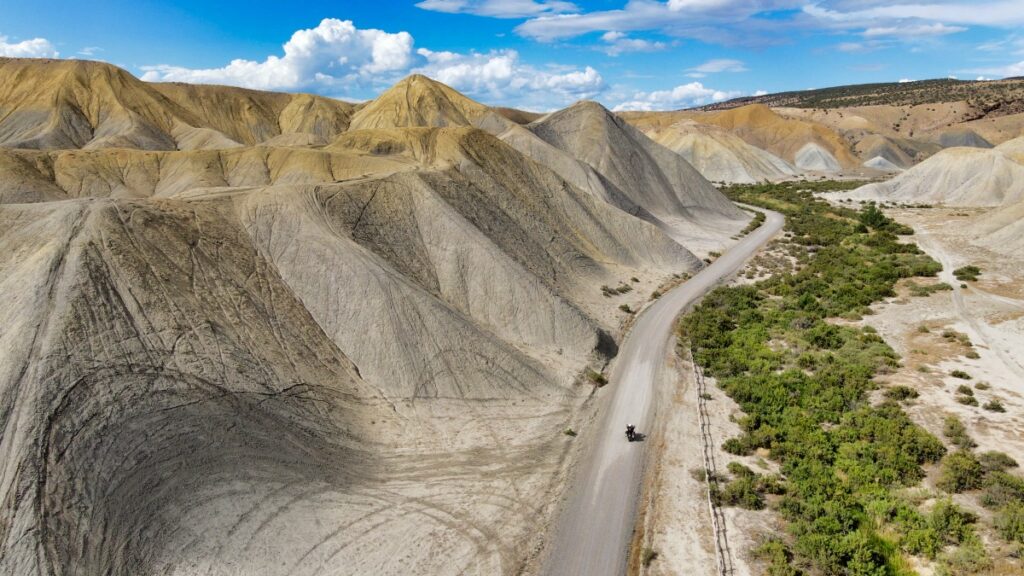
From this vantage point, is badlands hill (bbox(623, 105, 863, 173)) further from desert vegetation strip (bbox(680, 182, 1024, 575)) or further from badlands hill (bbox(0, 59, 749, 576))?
badlands hill (bbox(0, 59, 749, 576))

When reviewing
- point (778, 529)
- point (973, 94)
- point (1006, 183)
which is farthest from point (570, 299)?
point (973, 94)

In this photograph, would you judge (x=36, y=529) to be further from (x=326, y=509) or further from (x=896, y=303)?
(x=896, y=303)

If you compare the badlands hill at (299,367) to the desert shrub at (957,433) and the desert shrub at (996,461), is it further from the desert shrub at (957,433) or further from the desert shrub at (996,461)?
the desert shrub at (996,461)

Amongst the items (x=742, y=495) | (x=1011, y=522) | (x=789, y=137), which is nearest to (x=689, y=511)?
(x=742, y=495)

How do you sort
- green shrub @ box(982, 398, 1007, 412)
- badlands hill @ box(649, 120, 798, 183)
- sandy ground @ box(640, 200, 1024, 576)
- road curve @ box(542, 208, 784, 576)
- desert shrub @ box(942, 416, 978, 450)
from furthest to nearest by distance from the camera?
badlands hill @ box(649, 120, 798, 183) < green shrub @ box(982, 398, 1007, 412) < desert shrub @ box(942, 416, 978, 450) < sandy ground @ box(640, 200, 1024, 576) < road curve @ box(542, 208, 784, 576)

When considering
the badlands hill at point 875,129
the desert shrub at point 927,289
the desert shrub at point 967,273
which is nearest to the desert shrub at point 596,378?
the desert shrub at point 927,289

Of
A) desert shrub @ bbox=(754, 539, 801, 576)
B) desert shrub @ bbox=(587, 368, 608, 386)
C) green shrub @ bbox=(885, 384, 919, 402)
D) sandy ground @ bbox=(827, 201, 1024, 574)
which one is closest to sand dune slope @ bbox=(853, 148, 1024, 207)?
sandy ground @ bbox=(827, 201, 1024, 574)

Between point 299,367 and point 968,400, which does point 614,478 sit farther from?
point 968,400
